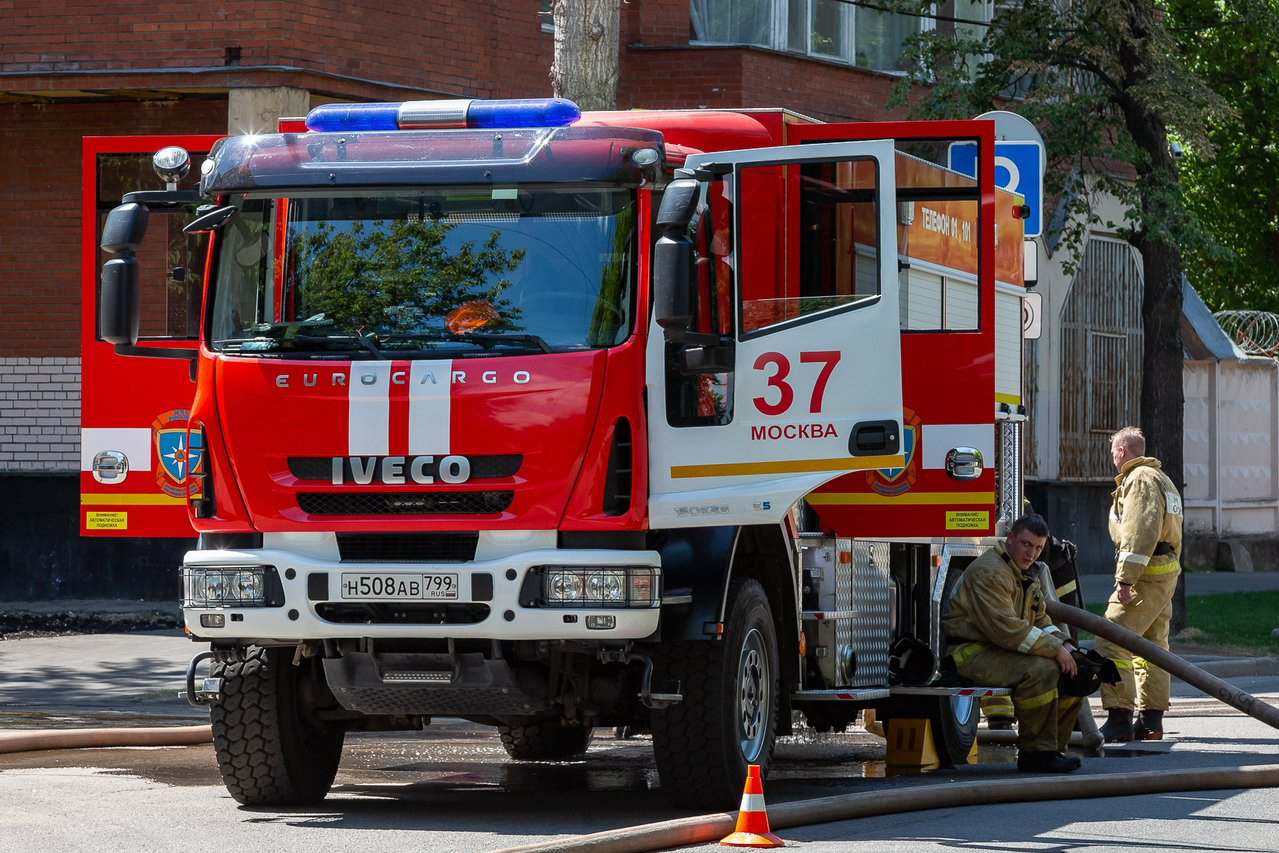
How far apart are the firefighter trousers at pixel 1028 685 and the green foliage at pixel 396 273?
3.36m

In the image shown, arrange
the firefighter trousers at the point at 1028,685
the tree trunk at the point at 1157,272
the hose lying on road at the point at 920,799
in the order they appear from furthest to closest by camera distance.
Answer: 1. the tree trunk at the point at 1157,272
2. the firefighter trousers at the point at 1028,685
3. the hose lying on road at the point at 920,799

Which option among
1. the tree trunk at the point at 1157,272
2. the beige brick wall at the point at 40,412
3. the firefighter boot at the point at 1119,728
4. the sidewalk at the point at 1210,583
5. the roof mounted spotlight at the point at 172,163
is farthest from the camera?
the sidewalk at the point at 1210,583

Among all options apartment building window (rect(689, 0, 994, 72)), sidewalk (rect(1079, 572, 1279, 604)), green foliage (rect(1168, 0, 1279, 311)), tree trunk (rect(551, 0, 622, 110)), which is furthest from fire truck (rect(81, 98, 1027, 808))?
green foliage (rect(1168, 0, 1279, 311))

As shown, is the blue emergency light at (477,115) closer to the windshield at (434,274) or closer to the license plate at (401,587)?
the windshield at (434,274)

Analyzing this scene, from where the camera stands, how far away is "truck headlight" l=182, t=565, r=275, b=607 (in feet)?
27.3

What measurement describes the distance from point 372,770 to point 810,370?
136 inches

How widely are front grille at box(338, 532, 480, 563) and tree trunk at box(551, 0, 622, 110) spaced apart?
595 centimetres

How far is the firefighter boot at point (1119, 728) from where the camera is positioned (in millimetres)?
11945

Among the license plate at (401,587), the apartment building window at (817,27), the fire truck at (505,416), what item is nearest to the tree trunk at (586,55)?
the fire truck at (505,416)

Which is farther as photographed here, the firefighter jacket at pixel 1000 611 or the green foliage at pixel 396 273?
the firefighter jacket at pixel 1000 611

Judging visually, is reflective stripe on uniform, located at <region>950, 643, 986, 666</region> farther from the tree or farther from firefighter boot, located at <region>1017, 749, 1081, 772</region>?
the tree

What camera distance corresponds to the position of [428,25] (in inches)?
738

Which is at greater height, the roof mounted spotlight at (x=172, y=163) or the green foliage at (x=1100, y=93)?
the green foliage at (x=1100, y=93)

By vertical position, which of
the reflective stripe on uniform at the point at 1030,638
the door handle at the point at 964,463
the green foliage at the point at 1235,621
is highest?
the door handle at the point at 964,463
